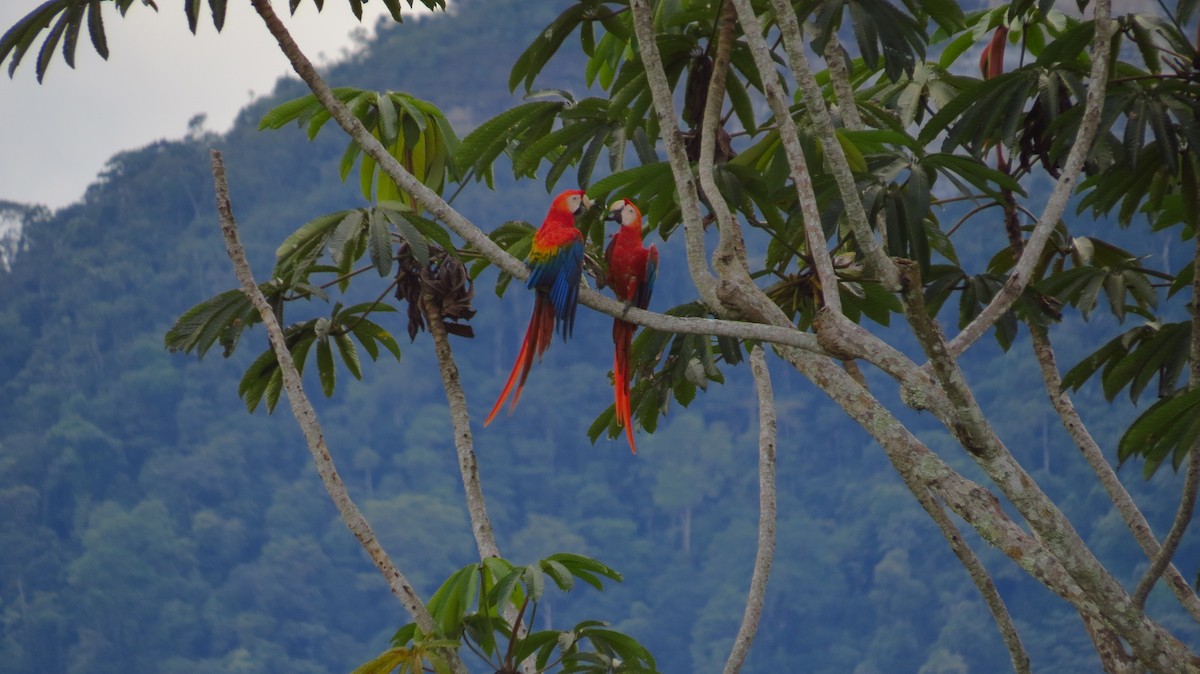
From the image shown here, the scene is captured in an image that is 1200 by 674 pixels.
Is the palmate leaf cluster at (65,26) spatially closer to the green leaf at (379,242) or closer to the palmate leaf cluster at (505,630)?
the green leaf at (379,242)

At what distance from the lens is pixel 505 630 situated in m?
3.56

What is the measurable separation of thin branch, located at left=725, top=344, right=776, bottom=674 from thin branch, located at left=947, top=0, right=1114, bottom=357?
0.94 meters

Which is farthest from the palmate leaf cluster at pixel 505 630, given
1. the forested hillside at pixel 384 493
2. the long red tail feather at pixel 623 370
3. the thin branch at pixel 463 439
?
the forested hillside at pixel 384 493

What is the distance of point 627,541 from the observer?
1809 inches

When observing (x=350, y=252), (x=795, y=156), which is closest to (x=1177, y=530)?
(x=795, y=156)

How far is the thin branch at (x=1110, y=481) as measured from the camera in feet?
11.1

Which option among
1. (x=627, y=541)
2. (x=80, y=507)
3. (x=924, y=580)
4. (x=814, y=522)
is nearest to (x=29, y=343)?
(x=80, y=507)

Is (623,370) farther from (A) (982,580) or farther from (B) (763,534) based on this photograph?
(A) (982,580)

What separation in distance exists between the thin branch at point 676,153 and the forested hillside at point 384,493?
32.3 metres

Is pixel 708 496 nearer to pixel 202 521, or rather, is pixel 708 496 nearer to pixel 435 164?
pixel 202 521

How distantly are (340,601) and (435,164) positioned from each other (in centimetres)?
4126

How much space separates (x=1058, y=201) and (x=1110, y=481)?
3.40ft

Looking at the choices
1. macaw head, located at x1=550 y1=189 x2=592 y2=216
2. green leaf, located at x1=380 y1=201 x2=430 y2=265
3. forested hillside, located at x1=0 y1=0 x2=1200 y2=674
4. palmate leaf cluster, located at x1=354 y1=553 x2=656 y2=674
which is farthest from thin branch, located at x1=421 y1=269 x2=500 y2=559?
forested hillside, located at x1=0 y1=0 x2=1200 y2=674

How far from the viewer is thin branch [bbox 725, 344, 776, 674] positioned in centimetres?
362
